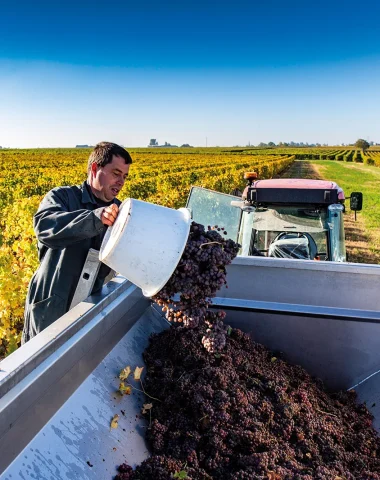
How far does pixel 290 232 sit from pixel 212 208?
2.75 feet

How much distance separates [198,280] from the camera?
6.36 ft

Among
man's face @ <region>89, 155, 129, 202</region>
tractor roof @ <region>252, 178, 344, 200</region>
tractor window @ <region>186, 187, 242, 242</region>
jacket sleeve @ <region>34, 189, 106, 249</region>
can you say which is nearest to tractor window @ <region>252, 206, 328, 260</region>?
tractor roof @ <region>252, 178, 344, 200</region>

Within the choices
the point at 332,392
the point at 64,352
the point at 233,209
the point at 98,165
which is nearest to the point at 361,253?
the point at 233,209

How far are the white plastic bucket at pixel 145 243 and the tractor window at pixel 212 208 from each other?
1.94 metres

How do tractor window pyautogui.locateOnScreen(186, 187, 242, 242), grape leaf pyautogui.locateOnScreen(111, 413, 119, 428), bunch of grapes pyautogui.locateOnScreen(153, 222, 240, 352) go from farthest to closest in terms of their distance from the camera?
tractor window pyautogui.locateOnScreen(186, 187, 242, 242) < bunch of grapes pyautogui.locateOnScreen(153, 222, 240, 352) < grape leaf pyautogui.locateOnScreen(111, 413, 119, 428)

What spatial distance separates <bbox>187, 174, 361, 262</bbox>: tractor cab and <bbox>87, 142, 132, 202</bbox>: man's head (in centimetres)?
138

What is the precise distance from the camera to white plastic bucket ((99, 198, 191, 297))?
1715mm

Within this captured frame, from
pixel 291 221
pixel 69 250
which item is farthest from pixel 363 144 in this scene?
pixel 69 250

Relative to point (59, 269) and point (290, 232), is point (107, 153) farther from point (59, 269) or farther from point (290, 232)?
point (290, 232)

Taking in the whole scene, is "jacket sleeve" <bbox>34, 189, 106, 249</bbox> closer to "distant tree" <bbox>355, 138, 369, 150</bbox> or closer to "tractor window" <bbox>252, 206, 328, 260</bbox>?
"tractor window" <bbox>252, 206, 328, 260</bbox>

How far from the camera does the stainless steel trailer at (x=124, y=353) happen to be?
134 cm

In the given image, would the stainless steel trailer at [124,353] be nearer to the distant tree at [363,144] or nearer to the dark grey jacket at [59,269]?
the dark grey jacket at [59,269]

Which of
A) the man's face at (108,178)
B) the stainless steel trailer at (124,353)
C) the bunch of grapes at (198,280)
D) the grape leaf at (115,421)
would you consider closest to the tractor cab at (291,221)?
the stainless steel trailer at (124,353)

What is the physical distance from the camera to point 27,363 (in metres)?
1.38
